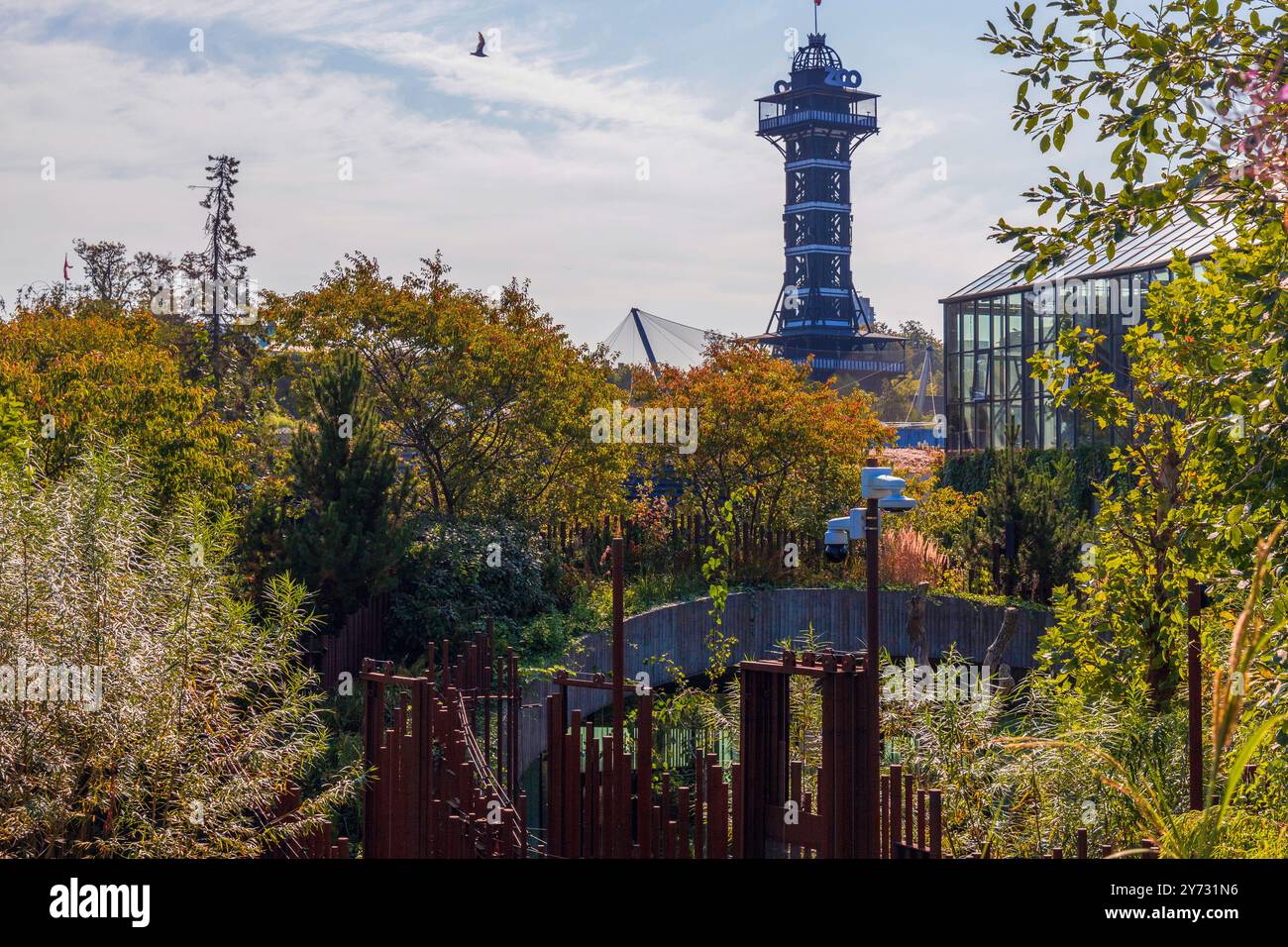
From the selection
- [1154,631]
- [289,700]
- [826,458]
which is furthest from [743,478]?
[289,700]

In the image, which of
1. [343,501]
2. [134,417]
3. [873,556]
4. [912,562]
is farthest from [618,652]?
Result: [912,562]

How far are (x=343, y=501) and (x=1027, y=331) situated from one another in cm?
2158

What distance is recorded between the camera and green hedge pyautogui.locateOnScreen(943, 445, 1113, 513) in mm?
25609

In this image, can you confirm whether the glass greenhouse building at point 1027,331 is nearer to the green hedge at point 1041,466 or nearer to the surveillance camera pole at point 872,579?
the green hedge at point 1041,466

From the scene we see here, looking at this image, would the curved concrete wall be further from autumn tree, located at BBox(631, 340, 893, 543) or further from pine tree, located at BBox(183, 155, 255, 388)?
pine tree, located at BBox(183, 155, 255, 388)

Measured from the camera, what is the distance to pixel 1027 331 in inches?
1225

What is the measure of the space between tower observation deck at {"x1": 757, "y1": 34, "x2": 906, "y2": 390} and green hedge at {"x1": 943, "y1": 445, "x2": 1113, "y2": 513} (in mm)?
41573

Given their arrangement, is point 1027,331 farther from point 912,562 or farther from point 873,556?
point 873,556

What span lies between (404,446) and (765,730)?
12559 mm

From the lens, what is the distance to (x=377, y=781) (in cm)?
691

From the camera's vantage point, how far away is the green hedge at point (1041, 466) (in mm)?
25609

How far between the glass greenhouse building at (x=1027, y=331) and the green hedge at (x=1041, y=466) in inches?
22.9

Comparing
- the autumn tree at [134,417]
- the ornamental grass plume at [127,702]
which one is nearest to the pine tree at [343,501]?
the autumn tree at [134,417]

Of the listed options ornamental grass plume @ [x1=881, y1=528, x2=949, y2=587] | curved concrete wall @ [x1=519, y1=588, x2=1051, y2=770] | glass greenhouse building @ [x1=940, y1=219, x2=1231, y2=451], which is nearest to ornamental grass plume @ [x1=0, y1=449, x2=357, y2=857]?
curved concrete wall @ [x1=519, y1=588, x2=1051, y2=770]
